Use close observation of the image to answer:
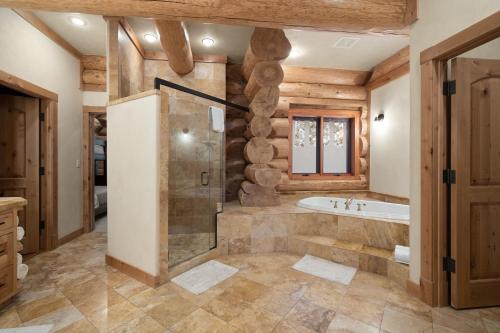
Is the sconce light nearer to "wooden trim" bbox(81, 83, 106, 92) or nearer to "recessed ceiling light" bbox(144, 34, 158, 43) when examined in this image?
"recessed ceiling light" bbox(144, 34, 158, 43)

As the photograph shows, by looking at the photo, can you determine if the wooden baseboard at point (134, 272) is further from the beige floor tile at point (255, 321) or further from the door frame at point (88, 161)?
the door frame at point (88, 161)

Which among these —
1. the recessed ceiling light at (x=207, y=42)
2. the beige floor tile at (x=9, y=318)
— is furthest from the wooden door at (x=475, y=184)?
the beige floor tile at (x=9, y=318)

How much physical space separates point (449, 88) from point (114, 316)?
316 centimetres

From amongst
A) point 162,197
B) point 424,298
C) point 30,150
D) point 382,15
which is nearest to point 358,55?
point 382,15

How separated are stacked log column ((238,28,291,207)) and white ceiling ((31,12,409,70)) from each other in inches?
16.4

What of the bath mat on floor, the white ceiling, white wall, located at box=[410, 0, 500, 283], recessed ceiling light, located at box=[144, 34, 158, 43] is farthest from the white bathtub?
recessed ceiling light, located at box=[144, 34, 158, 43]

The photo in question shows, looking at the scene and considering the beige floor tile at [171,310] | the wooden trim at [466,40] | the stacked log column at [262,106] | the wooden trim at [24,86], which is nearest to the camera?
the wooden trim at [466,40]

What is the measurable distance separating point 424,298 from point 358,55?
349 centimetres

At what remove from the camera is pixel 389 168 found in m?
3.95

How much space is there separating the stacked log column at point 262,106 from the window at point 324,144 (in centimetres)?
121

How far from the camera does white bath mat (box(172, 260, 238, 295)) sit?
2.15 m

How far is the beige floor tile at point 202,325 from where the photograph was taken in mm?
1591

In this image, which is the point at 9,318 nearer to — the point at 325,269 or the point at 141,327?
the point at 141,327

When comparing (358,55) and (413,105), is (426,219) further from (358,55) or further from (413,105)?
(358,55)
